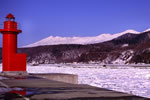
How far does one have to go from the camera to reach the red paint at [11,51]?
16578mm

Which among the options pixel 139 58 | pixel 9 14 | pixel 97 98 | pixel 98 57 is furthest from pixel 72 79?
pixel 98 57

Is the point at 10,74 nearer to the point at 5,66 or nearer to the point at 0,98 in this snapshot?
the point at 5,66

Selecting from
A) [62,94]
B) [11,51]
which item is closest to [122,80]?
[11,51]

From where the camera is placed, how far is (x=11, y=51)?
1672 centimetres

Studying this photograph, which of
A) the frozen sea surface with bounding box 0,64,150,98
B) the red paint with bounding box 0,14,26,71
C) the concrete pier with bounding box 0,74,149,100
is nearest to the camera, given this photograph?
the concrete pier with bounding box 0,74,149,100

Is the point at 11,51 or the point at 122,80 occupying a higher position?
the point at 11,51

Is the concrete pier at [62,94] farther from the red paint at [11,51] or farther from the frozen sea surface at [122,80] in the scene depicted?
the red paint at [11,51]

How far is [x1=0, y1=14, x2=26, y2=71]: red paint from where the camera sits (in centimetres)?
1658

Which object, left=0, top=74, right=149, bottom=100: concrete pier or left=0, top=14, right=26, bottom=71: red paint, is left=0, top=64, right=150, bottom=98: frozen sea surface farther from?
left=0, top=14, right=26, bottom=71: red paint

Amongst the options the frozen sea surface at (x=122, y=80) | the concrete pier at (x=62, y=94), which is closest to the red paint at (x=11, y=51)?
the frozen sea surface at (x=122, y=80)

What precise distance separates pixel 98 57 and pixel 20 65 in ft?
516

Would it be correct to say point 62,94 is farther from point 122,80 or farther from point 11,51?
point 122,80

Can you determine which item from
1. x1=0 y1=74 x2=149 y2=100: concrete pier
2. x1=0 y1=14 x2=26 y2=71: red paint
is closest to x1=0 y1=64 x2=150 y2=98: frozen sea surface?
x1=0 y1=74 x2=149 y2=100: concrete pier

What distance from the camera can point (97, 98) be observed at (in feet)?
20.3
